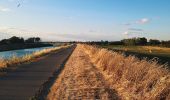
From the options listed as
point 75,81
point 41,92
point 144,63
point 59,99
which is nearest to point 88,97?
point 59,99

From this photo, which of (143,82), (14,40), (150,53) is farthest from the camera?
(14,40)

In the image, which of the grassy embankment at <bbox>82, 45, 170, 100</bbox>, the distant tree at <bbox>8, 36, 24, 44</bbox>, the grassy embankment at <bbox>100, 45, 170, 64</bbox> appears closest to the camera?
the grassy embankment at <bbox>82, 45, 170, 100</bbox>

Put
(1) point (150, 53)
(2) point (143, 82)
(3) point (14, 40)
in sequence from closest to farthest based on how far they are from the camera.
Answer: (2) point (143, 82) → (1) point (150, 53) → (3) point (14, 40)

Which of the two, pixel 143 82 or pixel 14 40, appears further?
pixel 14 40

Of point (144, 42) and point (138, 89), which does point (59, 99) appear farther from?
point (144, 42)

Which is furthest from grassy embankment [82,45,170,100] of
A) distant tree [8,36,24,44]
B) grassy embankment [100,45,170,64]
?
distant tree [8,36,24,44]

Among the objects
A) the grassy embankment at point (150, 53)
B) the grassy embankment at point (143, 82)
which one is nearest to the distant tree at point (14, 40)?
the grassy embankment at point (150, 53)

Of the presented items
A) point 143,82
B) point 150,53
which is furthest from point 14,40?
point 143,82

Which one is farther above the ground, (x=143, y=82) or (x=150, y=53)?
(x=143, y=82)

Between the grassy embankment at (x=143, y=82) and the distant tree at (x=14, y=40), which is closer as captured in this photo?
the grassy embankment at (x=143, y=82)

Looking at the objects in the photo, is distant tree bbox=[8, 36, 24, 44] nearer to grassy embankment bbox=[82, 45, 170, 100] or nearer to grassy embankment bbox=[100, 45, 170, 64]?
grassy embankment bbox=[100, 45, 170, 64]

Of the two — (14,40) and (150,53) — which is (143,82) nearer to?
(150,53)

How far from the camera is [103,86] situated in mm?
14836

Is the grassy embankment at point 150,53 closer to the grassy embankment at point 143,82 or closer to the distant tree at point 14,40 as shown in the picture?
the grassy embankment at point 143,82
